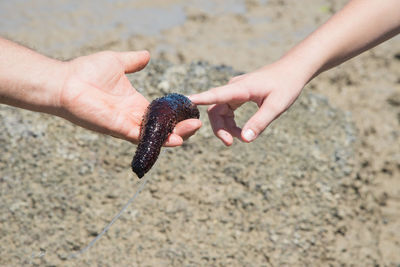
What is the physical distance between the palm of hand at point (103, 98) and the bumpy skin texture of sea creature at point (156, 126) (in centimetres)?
19

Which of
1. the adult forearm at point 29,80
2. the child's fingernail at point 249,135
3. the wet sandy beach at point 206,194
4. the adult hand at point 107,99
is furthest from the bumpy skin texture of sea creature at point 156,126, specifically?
the wet sandy beach at point 206,194

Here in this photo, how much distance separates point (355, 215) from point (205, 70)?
7.55 feet

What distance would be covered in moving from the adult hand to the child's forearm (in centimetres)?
89

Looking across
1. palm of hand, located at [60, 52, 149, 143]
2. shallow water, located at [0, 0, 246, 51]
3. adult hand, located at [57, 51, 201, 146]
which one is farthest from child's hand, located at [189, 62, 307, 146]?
shallow water, located at [0, 0, 246, 51]

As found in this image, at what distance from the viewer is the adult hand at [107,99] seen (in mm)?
3266

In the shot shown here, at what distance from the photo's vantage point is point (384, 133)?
5832mm

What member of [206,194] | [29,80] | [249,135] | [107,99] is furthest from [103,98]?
[206,194]

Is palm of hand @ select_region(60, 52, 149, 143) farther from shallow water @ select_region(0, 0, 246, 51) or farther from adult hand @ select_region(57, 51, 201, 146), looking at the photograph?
shallow water @ select_region(0, 0, 246, 51)

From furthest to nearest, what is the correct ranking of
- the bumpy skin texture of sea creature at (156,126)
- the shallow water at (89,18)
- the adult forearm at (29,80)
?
the shallow water at (89,18), the adult forearm at (29,80), the bumpy skin texture of sea creature at (156,126)

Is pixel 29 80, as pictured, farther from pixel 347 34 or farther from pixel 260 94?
pixel 347 34

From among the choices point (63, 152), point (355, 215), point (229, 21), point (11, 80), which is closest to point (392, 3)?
point (355, 215)

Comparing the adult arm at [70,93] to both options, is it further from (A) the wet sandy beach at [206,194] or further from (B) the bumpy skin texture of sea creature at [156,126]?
(A) the wet sandy beach at [206,194]

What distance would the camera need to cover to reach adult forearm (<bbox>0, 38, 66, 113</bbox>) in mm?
3244

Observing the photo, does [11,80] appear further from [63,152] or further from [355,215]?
[355,215]
